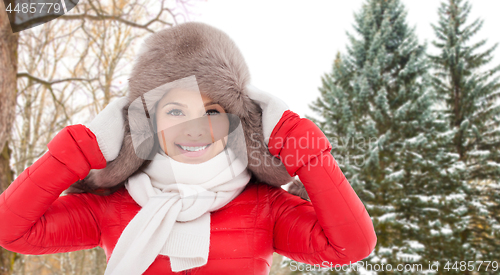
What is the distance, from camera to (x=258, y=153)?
151cm

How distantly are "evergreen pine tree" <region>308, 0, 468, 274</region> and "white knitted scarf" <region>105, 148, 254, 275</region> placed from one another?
6761 millimetres

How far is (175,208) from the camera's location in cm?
140

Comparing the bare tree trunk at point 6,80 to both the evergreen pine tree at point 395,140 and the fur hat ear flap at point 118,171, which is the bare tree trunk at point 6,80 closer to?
the fur hat ear flap at point 118,171

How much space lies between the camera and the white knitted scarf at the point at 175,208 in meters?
1.32

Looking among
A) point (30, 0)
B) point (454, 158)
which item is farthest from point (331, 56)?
point (30, 0)

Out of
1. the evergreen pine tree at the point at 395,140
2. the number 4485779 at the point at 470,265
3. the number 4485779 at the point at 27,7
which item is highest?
the number 4485779 at the point at 27,7

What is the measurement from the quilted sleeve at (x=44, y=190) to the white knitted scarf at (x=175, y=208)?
0.28 meters

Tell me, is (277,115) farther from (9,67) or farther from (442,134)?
(442,134)

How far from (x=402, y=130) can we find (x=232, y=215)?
8.97 metres

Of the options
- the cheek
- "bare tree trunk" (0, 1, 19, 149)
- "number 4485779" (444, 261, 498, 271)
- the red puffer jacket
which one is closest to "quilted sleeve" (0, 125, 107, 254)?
the red puffer jacket

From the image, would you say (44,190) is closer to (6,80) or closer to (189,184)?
(189,184)

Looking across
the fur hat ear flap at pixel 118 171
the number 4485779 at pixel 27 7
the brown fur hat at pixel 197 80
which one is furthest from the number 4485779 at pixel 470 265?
the number 4485779 at pixel 27 7

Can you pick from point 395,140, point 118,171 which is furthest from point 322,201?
point 395,140

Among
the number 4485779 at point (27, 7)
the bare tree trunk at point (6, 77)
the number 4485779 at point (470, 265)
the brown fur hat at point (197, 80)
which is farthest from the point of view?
the number 4485779 at point (470, 265)
